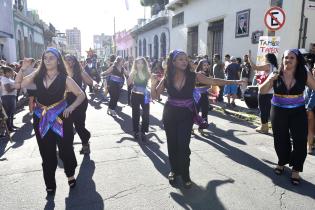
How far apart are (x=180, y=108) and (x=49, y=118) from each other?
166cm

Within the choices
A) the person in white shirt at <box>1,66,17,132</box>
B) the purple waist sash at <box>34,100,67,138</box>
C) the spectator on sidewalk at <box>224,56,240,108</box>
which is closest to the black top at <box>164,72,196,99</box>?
the purple waist sash at <box>34,100,67,138</box>

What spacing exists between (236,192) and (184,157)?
804mm

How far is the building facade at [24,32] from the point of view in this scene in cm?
2633

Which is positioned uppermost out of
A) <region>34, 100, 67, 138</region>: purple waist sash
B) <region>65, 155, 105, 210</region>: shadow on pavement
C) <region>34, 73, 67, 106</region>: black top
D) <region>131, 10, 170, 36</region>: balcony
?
<region>131, 10, 170, 36</region>: balcony

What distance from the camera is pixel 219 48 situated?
55.9ft

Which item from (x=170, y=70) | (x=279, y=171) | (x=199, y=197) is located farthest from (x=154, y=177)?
(x=279, y=171)

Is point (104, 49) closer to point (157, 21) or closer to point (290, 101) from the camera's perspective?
point (157, 21)

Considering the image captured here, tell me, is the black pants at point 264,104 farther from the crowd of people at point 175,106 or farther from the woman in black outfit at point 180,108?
the woman in black outfit at point 180,108

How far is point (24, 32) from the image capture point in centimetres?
2952

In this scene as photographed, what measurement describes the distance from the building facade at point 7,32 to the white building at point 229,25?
12.3m

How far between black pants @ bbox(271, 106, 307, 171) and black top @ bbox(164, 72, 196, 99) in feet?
4.30

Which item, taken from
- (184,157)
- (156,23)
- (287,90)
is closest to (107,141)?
(184,157)

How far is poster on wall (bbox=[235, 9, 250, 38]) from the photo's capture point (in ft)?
44.9

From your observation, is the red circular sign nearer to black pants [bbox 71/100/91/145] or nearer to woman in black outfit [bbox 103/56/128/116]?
woman in black outfit [bbox 103/56/128/116]
